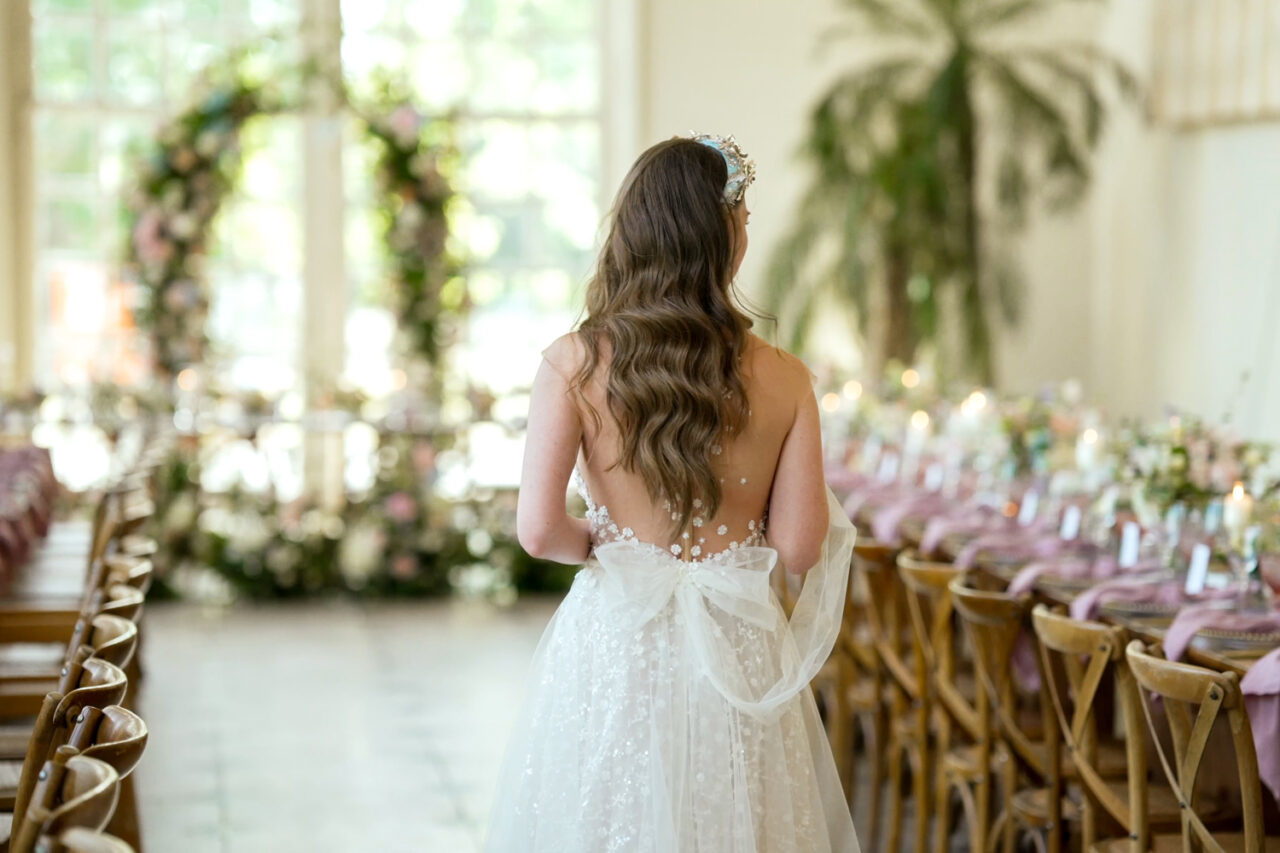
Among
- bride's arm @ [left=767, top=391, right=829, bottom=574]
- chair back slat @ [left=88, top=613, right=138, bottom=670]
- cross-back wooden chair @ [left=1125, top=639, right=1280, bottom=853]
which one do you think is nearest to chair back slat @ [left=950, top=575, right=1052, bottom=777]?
cross-back wooden chair @ [left=1125, top=639, right=1280, bottom=853]

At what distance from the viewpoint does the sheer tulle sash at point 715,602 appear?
2672 mm

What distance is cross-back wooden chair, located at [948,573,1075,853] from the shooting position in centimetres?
353

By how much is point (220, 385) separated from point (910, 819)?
4742 mm

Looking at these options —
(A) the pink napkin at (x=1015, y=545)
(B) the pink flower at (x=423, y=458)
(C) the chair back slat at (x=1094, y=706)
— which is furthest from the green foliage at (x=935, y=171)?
(C) the chair back slat at (x=1094, y=706)

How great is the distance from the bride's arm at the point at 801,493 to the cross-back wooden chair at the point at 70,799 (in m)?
1.18

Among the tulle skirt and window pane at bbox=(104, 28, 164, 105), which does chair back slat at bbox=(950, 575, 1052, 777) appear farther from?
window pane at bbox=(104, 28, 164, 105)

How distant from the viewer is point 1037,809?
3.62 meters

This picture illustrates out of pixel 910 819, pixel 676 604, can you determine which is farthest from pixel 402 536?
pixel 676 604

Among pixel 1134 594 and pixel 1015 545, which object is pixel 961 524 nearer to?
pixel 1015 545

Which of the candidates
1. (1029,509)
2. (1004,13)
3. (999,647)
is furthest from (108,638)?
(1004,13)

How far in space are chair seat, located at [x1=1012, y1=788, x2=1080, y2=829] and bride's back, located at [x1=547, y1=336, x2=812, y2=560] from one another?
1308 millimetres

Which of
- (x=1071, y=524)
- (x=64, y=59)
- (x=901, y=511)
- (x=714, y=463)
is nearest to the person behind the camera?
(x=714, y=463)

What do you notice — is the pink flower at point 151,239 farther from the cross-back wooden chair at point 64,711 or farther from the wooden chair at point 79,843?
the wooden chair at point 79,843

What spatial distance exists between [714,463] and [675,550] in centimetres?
18
